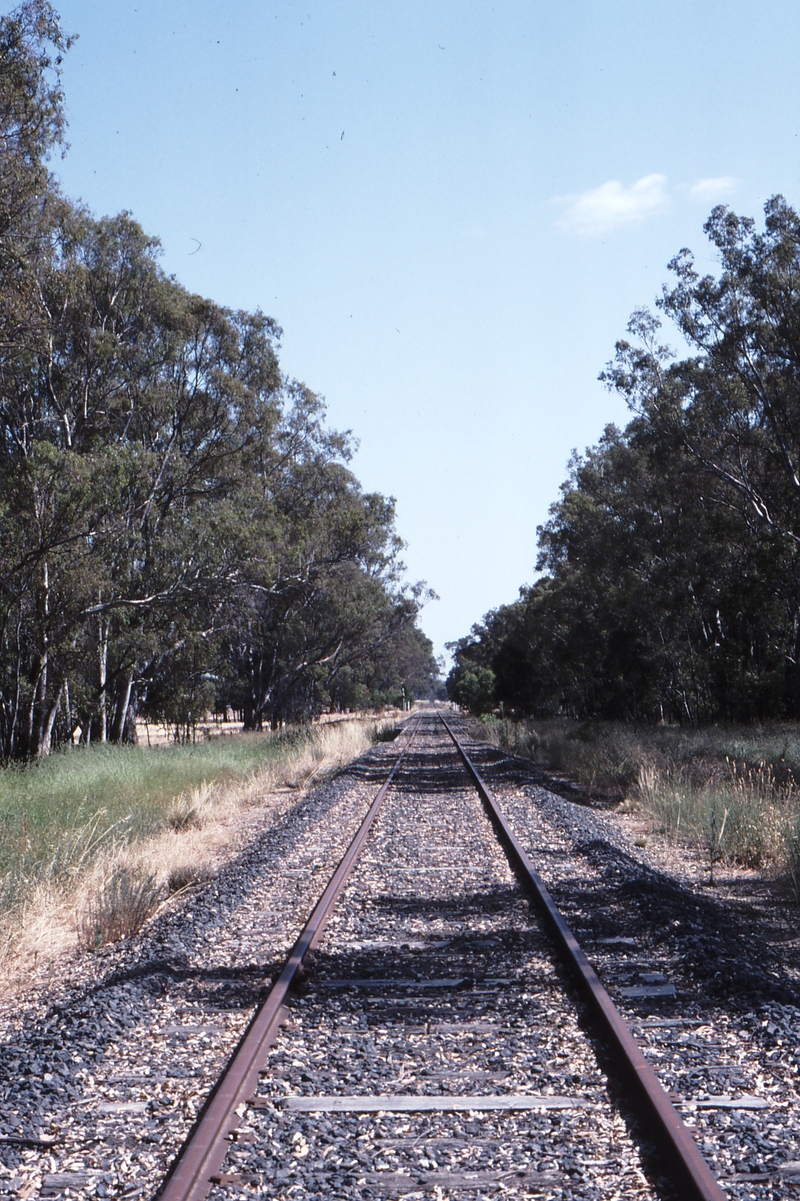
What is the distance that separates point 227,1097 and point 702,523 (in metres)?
27.2

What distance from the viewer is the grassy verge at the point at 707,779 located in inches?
441

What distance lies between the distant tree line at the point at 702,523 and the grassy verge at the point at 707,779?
311cm

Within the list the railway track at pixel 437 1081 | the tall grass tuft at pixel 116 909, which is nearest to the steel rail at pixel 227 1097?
Result: the railway track at pixel 437 1081

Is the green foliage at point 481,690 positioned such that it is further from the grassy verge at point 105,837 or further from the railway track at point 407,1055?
the railway track at point 407,1055

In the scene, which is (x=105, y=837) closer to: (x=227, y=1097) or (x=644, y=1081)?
(x=227, y=1097)

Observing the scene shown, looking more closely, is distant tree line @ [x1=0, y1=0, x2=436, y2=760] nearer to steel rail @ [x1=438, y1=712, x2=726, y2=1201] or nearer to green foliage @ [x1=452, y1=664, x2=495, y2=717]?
steel rail @ [x1=438, y1=712, x2=726, y2=1201]

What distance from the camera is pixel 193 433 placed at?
28469mm

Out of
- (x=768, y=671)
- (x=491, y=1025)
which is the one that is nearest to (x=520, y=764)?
(x=768, y=671)

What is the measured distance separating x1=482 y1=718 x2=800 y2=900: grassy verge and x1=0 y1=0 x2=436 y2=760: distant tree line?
10.4 m

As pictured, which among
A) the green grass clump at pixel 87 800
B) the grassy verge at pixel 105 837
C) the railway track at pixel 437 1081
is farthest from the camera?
the green grass clump at pixel 87 800

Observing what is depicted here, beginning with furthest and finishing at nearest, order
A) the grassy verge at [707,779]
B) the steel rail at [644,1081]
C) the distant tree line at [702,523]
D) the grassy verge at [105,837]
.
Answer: the distant tree line at [702,523]
the grassy verge at [707,779]
the grassy verge at [105,837]
the steel rail at [644,1081]

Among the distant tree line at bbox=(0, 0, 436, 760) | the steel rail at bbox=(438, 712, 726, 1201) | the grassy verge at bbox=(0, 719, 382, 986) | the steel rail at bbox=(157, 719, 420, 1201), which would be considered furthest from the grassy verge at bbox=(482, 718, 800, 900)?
the distant tree line at bbox=(0, 0, 436, 760)

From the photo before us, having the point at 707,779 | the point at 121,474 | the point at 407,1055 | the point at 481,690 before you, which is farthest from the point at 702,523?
the point at 481,690

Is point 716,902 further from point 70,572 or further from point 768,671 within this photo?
point 768,671
